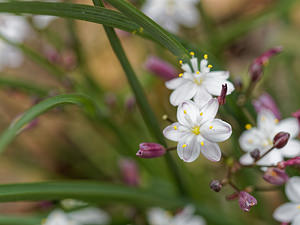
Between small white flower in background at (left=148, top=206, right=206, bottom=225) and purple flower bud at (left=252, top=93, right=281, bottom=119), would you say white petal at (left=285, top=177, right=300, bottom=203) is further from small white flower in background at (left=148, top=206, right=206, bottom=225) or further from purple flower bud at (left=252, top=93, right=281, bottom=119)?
small white flower in background at (left=148, top=206, right=206, bottom=225)

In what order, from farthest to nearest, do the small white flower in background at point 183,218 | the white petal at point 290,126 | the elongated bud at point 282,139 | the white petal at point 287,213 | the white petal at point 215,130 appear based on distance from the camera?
the small white flower in background at point 183,218
the white petal at point 290,126
the white petal at point 287,213
the elongated bud at point 282,139
the white petal at point 215,130

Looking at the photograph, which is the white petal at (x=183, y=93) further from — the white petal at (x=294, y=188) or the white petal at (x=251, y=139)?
the white petal at (x=294, y=188)

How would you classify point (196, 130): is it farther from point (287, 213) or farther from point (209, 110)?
point (287, 213)

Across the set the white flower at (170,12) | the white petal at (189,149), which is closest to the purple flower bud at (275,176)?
the white petal at (189,149)

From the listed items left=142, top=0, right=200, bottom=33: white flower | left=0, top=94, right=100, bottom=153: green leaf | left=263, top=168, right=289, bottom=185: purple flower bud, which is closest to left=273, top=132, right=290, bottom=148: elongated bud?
left=263, top=168, right=289, bottom=185: purple flower bud

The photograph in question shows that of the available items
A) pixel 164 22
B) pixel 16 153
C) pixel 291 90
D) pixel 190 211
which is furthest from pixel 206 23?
pixel 16 153

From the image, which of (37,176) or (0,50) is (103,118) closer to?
(0,50)
